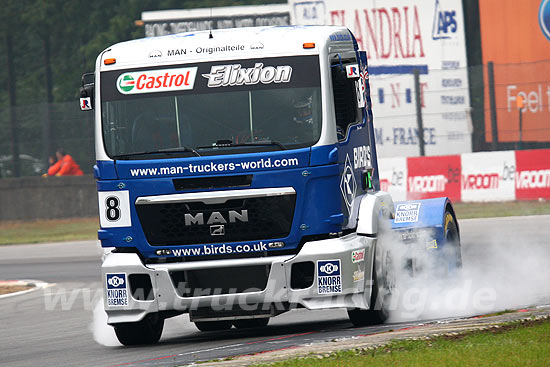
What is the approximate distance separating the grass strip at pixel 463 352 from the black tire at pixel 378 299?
6.28 feet

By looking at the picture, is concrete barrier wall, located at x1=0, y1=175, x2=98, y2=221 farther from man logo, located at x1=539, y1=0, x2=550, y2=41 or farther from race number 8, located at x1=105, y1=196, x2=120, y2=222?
race number 8, located at x1=105, y1=196, x2=120, y2=222

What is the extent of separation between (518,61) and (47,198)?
13231 millimetres

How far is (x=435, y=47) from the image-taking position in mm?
31656

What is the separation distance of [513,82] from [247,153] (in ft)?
59.3

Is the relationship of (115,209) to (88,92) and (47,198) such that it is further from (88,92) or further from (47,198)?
(47,198)

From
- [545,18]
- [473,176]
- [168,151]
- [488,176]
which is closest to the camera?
[168,151]

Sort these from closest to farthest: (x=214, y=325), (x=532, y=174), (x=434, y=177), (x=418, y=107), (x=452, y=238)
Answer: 1. (x=214, y=325)
2. (x=452, y=238)
3. (x=532, y=174)
4. (x=434, y=177)
5. (x=418, y=107)

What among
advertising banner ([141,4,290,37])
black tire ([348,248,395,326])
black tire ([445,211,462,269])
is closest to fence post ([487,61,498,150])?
advertising banner ([141,4,290,37])

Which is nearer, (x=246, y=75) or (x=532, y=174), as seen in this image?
(x=246, y=75)

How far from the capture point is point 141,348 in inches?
424

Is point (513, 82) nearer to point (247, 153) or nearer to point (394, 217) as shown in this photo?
point (394, 217)

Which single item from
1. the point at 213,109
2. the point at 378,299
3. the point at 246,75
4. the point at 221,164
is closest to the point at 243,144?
the point at 221,164

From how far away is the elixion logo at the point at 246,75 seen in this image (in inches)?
405

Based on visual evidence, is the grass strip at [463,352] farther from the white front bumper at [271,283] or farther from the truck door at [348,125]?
the truck door at [348,125]
